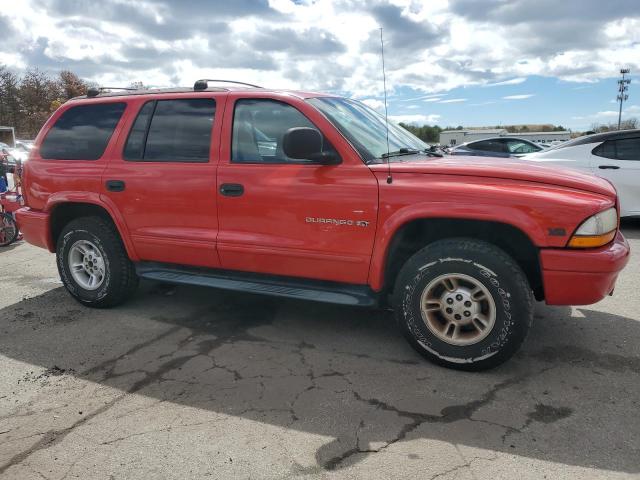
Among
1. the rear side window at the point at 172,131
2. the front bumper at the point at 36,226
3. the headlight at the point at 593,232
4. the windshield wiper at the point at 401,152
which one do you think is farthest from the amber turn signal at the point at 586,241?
the front bumper at the point at 36,226

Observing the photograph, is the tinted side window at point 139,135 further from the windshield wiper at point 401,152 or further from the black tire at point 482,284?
the black tire at point 482,284

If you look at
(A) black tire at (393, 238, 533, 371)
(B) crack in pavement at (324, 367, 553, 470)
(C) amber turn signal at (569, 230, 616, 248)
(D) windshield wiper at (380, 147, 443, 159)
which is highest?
(D) windshield wiper at (380, 147, 443, 159)

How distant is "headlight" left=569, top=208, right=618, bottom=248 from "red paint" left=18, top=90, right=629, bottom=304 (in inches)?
1.7

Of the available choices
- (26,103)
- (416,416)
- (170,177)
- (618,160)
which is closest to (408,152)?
(170,177)

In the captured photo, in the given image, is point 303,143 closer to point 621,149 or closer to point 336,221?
point 336,221

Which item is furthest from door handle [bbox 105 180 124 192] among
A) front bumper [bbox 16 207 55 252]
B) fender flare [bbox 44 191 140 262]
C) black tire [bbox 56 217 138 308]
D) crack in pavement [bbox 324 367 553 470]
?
crack in pavement [bbox 324 367 553 470]

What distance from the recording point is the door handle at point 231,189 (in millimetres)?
3743

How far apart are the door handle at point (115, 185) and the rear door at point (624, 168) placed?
6470 mm

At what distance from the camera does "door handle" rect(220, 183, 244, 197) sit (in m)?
3.74

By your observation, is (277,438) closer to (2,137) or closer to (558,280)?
(558,280)

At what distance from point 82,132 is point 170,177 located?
1202 millimetres

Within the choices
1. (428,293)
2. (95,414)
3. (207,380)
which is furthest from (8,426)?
(428,293)

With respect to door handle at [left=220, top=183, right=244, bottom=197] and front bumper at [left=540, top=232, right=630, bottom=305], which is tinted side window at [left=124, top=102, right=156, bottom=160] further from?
front bumper at [left=540, top=232, right=630, bottom=305]

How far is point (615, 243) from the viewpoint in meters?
3.23
